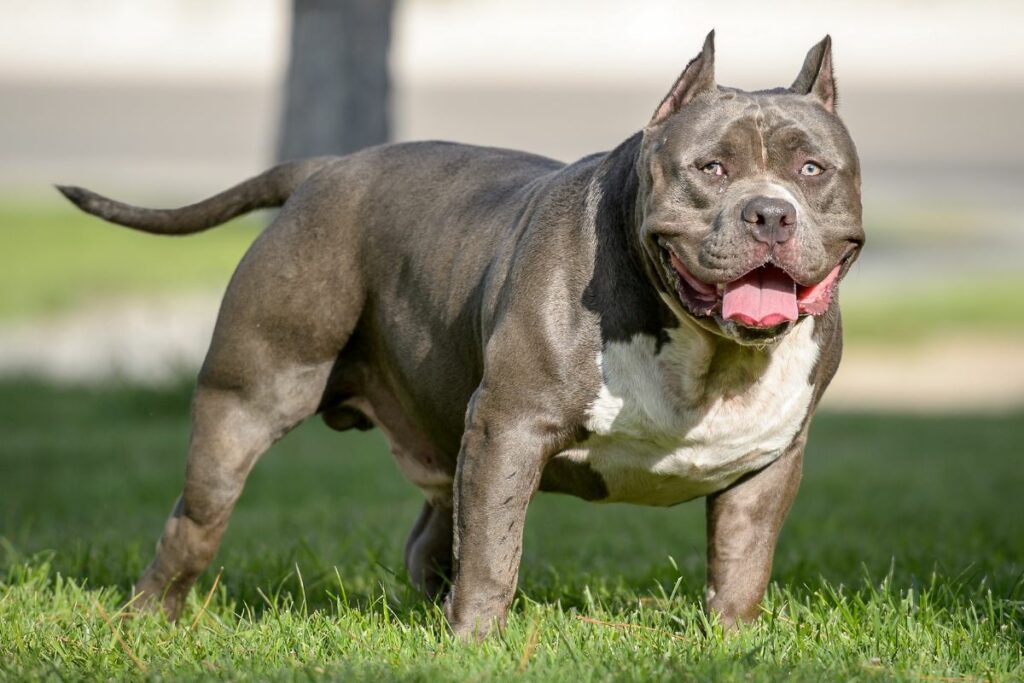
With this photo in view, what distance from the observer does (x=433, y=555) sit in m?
5.66

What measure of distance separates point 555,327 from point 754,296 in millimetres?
601

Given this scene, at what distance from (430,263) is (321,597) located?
53.3 inches

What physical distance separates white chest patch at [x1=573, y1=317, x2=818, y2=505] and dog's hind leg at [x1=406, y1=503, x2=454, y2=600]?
3.89 ft

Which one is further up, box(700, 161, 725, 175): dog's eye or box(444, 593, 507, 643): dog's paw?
box(700, 161, 725, 175): dog's eye

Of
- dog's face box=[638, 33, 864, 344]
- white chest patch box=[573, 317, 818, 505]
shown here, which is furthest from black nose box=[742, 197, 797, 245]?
white chest patch box=[573, 317, 818, 505]

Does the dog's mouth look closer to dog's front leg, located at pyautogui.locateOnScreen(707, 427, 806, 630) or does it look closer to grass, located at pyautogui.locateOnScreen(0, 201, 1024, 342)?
dog's front leg, located at pyautogui.locateOnScreen(707, 427, 806, 630)

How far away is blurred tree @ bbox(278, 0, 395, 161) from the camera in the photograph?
11.0 meters

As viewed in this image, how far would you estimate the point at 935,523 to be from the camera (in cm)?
759

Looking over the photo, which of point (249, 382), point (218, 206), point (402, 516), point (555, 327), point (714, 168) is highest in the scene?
point (714, 168)

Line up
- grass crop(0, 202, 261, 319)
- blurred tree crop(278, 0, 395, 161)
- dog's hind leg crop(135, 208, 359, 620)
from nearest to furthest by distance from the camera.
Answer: dog's hind leg crop(135, 208, 359, 620) → blurred tree crop(278, 0, 395, 161) → grass crop(0, 202, 261, 319)

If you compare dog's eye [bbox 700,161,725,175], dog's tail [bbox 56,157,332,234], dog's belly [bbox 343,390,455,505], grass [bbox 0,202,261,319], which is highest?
dog's eye [bbox 700,161,725,175]

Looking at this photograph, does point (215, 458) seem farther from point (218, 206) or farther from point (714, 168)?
point (714, 168)

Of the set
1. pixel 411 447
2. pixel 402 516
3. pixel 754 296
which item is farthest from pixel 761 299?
pixel 402 516

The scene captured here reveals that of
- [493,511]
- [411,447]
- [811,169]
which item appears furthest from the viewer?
[411,447]
